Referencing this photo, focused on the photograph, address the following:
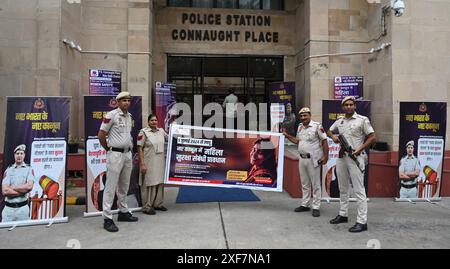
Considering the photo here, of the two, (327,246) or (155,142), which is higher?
(155,142)

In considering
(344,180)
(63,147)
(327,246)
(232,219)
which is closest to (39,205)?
(63,147)

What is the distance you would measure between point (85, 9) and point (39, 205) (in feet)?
24.6

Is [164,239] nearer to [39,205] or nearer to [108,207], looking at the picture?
[108,207]

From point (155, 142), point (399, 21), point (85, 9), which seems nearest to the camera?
point (155, 142)

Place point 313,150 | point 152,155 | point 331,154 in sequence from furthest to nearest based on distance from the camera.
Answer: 1. point 331,154
2. point 152,155
3. point 313,150

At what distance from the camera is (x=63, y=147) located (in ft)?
19.7

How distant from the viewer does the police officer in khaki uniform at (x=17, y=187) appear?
5605mm

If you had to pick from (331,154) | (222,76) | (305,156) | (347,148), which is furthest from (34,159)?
(222,76)

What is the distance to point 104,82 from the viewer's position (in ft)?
36.4

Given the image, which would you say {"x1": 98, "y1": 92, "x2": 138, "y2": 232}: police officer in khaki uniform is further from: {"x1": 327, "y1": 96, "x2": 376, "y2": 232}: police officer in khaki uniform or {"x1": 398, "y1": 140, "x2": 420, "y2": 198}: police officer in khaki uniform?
{"x1": 398, "y1": 140, "x2": 420, "y2": 198}: police officer in khaki uniform

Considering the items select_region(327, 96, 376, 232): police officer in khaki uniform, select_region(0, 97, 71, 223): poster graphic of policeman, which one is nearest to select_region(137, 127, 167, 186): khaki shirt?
select_region(0, 97, 71, 223): poster graphic of policeman

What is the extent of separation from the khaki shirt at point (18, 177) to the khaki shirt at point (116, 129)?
4.17ft

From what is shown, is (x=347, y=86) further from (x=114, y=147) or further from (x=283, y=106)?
(x=114, y=147)

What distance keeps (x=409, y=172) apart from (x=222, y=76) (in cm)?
781
